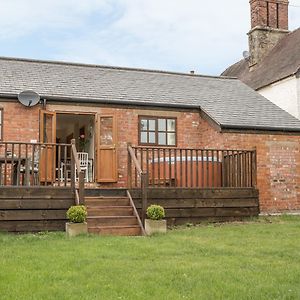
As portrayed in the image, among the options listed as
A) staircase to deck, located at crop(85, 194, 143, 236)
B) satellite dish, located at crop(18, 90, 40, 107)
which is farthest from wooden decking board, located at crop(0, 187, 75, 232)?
satellite dish, located at crop(18, 90, 40, 107)

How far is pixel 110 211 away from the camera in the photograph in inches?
452

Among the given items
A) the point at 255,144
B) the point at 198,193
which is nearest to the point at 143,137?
the point at 255,144

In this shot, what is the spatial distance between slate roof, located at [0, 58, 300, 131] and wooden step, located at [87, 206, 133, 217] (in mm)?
4619

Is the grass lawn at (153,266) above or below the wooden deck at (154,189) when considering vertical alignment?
below

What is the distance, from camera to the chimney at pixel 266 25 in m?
27.8

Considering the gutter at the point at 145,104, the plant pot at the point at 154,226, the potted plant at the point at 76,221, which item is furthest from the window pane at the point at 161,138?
the potted plant at the point at 76,221

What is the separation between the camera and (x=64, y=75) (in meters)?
17.2

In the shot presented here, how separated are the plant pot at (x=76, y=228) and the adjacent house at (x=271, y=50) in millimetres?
15790

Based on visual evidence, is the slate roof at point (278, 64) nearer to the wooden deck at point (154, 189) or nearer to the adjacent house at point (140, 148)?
the adjacent house at point (140, 148)

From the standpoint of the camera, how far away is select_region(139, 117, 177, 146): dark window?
15938 millimetres

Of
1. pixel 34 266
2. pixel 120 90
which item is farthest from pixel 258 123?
pixel 34 266

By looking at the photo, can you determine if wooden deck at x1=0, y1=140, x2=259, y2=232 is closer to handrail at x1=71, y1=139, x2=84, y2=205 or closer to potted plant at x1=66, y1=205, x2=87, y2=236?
handrail at x1=71, y1=139, x2=84, y2=205

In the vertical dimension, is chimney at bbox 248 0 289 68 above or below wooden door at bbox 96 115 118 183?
above

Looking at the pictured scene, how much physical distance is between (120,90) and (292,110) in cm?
1007
